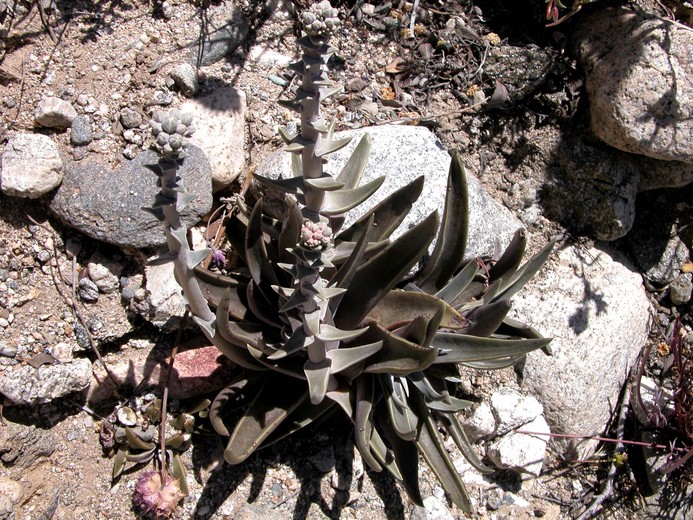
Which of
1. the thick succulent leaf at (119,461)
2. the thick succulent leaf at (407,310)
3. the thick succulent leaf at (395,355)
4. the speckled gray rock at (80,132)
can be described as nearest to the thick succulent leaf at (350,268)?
the thick succulent leaf at (395,355)

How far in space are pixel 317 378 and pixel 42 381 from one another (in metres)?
1.43

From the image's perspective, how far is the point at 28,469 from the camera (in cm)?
296

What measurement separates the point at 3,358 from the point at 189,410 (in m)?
0.96

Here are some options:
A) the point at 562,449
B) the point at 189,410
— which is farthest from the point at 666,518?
the point at 189,410

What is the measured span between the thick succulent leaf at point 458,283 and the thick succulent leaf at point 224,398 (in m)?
1.12

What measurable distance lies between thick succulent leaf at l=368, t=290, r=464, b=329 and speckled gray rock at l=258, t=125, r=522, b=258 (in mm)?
509

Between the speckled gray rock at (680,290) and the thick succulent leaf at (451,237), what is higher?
the thick succulent leaf at (451,237)

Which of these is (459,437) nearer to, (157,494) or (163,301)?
(157,494)

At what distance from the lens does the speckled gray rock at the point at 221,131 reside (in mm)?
3490

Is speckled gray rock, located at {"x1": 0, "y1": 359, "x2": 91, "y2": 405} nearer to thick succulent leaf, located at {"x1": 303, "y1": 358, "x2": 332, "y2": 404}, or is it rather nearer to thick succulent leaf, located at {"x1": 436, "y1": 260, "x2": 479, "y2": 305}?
thick succulent leaf, located at {"x1": 303, "y1": 358, "x2": 332, "y2": 404}

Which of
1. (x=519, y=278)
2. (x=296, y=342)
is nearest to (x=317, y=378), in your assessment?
(x=296, y=342)

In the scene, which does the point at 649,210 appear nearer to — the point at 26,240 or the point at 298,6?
the point at 298,6

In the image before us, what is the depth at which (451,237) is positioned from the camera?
3.19m

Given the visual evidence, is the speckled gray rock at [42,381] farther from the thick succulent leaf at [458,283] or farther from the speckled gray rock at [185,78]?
the thick succulent leaf at [458,283]
